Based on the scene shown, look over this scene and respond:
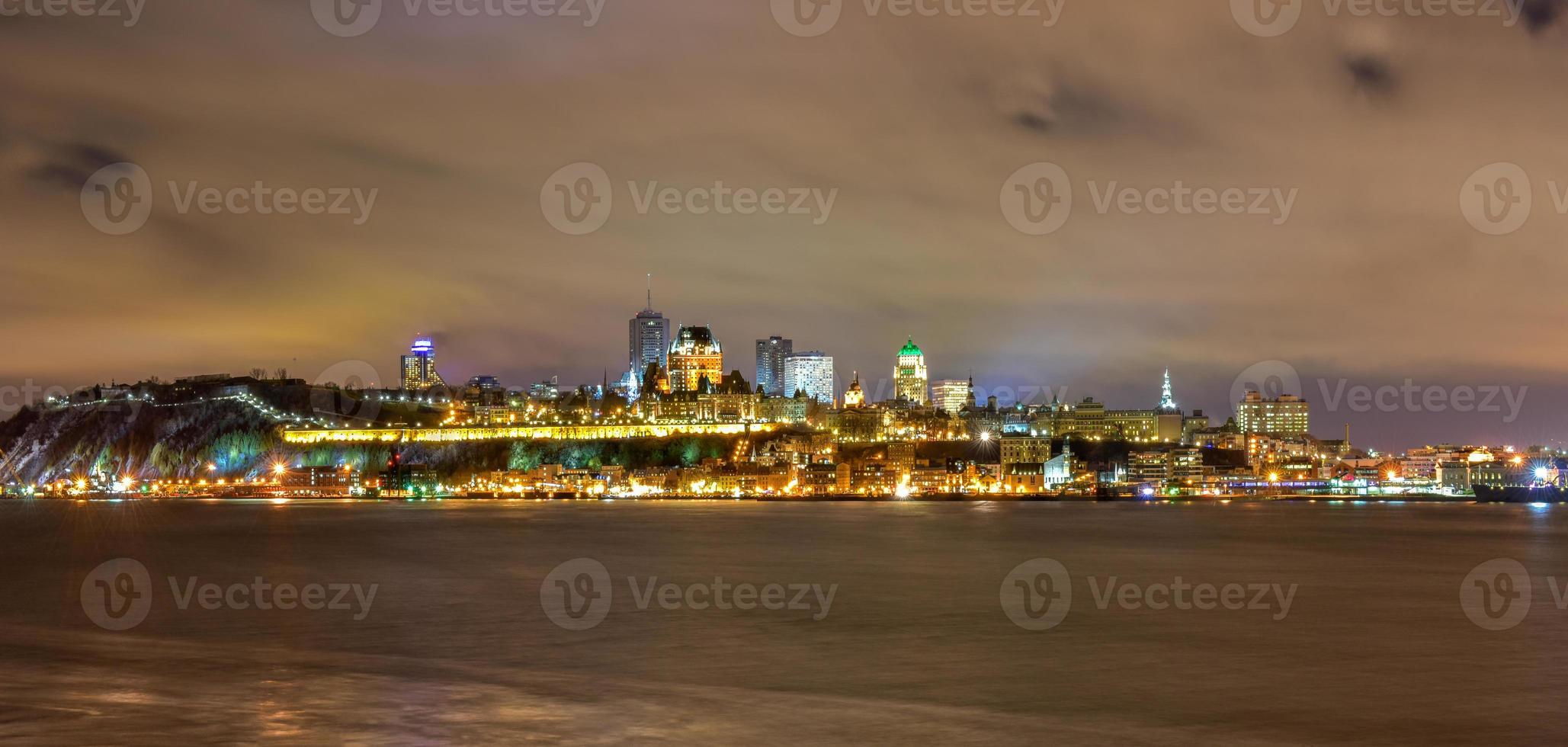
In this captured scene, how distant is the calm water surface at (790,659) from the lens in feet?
58.2

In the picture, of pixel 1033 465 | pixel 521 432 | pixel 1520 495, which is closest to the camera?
pixel 1520 495

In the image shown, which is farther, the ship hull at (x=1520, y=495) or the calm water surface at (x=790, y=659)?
the ship hull at (x=1520, y=495)

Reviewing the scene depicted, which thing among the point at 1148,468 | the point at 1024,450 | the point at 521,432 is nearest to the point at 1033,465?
the point at 1024,450

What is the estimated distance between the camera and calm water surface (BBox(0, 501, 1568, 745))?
698 inches

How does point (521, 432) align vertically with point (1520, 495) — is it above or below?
above

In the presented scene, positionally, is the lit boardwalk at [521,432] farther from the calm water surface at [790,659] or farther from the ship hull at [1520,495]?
the calm water surface at [790,659]

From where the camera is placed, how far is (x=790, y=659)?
951 inches

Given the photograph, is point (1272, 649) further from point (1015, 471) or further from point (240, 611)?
point (1015, 471)

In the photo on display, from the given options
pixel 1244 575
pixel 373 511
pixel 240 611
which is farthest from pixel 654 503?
pixel 240 611

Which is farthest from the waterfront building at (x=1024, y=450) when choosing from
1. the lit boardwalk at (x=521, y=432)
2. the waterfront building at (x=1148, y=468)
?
the lit boardwalk at (x=521, y=432)

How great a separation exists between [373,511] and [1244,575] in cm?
7735

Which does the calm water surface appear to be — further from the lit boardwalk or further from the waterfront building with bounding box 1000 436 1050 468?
the lit boardwalk

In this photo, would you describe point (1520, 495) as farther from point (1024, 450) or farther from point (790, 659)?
point (790, 659)

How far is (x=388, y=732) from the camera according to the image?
1697 centimetres
